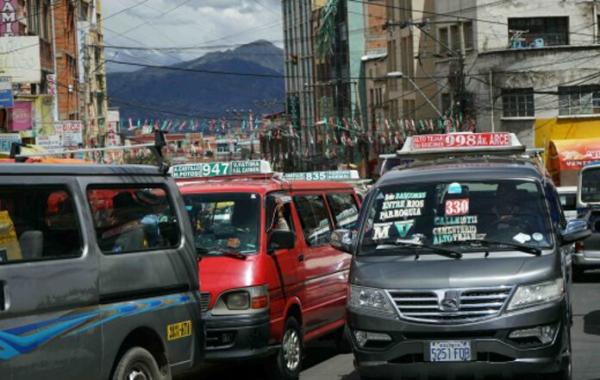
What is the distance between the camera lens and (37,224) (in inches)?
263

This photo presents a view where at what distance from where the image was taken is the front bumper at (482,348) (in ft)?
25.5

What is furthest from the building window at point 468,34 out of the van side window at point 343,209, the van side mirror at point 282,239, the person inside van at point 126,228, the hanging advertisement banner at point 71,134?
the person inside van at point 126,228

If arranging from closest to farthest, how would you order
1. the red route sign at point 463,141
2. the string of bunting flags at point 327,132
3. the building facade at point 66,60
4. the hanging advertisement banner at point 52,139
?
the red route sign at point 463,141 < the hanging advertisement banner at point 52,139 < the string of bunting flags at point 327,132 < the building facade at point 66,60

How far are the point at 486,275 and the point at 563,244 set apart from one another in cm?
114

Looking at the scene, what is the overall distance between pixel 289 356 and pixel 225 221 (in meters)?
1.54

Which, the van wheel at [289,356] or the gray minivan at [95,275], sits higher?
the gray minivan at [95,275]

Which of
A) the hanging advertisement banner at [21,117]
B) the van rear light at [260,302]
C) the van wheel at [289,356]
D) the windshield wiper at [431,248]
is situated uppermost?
the hanging advertisement banner at [21,117]

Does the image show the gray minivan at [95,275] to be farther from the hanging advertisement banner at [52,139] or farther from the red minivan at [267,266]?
the hanging advertisement banner at [52,139]

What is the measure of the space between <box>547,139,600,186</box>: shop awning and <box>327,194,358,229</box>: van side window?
2764 cm

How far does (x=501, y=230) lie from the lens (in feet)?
28.6

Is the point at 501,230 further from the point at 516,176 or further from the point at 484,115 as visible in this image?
the point at 484,115

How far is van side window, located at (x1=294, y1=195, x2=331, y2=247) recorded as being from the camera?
1134 cm

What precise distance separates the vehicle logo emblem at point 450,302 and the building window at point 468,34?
41.8m

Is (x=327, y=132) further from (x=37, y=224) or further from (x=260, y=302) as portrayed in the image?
(x=37, y=224)
